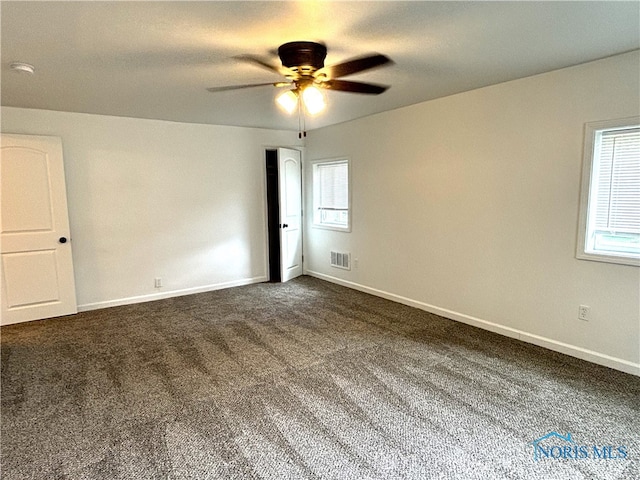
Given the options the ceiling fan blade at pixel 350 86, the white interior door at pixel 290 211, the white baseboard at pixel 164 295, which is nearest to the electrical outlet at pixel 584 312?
the ceiling fan blade at pixel 350 86

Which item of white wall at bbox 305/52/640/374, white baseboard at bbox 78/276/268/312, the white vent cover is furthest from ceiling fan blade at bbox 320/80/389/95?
white baseboard at bbox 78/276/268/312

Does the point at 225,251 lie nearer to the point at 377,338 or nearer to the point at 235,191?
the point at 235,191

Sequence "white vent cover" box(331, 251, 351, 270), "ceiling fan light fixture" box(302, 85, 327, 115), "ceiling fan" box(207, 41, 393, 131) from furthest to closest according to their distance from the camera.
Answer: "white vent cover" box(331, 251, 351, 270) < "ceiling fan light fixture" box(302, 85, 327, 115) < "ceiling fan" box(207, 41, 393, 131)

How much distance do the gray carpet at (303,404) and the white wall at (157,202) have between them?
1036 millimetres

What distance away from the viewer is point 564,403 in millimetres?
2520

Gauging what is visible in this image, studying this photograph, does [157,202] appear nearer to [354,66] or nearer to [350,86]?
Answer: [350,86]

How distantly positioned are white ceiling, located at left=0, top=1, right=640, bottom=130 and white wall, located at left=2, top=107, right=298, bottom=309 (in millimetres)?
928

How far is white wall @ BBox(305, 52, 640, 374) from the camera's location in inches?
116

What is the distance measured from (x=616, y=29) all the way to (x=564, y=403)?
245 cm

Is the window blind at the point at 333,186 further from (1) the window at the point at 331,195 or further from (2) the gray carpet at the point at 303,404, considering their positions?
(2) the gray carpet at the point at 303,404

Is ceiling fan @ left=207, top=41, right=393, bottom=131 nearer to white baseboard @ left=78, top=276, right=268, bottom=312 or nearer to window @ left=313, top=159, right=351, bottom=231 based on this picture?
window @ left=313, top=159, right=351, bottom=231

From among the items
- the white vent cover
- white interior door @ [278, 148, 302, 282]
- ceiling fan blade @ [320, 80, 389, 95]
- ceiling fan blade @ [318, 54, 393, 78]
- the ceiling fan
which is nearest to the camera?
ceiling fan blade @ [318, 54, 393, 78]

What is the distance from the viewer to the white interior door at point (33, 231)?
4008 millimetres

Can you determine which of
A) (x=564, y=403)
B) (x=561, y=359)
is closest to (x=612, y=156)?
(x=561, y=359)
